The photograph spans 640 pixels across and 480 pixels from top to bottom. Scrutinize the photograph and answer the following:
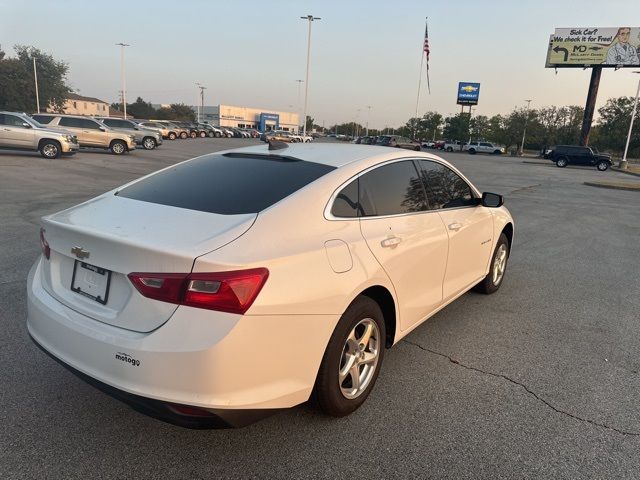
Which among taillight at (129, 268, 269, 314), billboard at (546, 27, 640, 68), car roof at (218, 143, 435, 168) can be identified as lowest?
taillight at (129, 268, 269, 314)

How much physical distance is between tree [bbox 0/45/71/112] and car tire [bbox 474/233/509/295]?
7584 centimetres

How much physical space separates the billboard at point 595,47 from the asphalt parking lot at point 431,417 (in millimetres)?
56544

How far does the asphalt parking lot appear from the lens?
2469 mm

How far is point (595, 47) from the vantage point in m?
50.4

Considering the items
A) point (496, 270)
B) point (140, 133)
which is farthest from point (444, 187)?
point (140, 133)

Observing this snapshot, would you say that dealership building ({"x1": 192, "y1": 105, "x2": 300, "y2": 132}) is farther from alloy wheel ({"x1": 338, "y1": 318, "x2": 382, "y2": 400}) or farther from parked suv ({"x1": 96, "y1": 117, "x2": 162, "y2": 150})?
alloy wheel ({"x1": 338, "y1": 318, "x2": 382, "y2": 400})

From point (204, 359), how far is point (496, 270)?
13.5 feet

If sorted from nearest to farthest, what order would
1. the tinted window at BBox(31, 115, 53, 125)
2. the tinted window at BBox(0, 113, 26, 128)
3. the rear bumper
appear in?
the rear bumper → the tinted window at BBox(0, 113, 26, 128) → the tinted window at BBox(31, 115, 53, 125)

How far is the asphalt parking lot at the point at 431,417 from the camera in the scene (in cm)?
247

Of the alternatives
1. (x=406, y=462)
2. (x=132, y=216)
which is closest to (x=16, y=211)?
(x=132, y=216)

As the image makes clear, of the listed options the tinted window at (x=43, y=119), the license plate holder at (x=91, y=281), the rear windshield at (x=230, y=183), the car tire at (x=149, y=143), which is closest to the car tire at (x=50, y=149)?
the tinted window at (x=43, y=119)

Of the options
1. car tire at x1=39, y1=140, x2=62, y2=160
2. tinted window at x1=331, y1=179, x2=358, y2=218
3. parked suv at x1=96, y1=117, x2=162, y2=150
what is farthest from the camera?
parked suv at x1=96, y1=117, x2=162, y2=150

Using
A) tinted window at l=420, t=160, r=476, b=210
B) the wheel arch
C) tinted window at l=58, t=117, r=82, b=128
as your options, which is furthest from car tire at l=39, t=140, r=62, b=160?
the wheel arch

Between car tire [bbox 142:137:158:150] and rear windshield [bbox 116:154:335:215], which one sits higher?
rear windshield [bbox 116:154:335:215]
